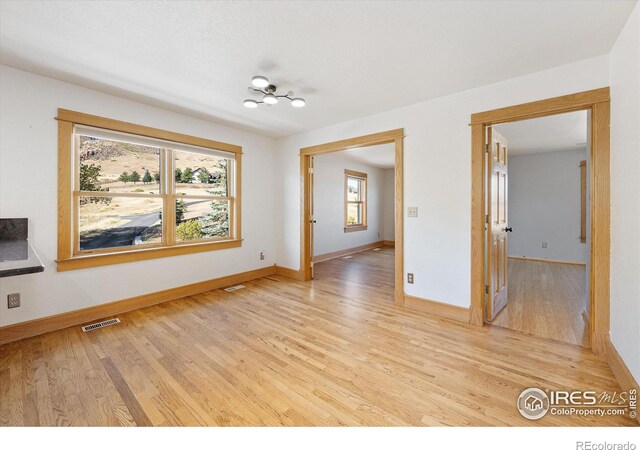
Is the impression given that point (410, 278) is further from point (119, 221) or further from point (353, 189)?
point (353, 189)

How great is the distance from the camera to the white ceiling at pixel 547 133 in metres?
3.87

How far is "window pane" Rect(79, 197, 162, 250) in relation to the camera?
3030 millimetres

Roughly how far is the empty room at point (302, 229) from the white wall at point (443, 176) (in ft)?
0.07

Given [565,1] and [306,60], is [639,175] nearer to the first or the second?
[565,1]

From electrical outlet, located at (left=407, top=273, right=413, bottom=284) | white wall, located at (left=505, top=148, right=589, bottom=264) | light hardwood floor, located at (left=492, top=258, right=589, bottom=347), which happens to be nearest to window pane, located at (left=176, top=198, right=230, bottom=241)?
electrical outlet, located at (left=407, top=273, right=413, bottom=284)

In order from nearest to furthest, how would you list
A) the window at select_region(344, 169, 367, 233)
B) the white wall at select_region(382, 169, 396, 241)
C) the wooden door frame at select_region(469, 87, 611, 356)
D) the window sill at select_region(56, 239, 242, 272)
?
the wooden door frame at select_region(469, 87, 611, 356)
the window sill at select_region(56, 239, 242, 272)
the window at select_region(344, 169, 367, 233)
the white wall at select_region(382, 169, 396, 241)

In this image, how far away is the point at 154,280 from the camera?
11.4 ft

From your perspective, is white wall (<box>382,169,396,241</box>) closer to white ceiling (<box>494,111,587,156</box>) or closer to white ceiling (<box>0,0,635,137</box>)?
white ceiling (<box>494,111,587,156</box>)

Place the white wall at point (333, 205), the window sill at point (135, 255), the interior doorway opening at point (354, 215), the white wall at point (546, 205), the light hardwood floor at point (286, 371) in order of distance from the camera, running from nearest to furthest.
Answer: the light hardwood floor at point (286, 371) < the window sill at point (135, 255) < the interior doorway opening at point (354, 215) < the white wall at point (546, 205) < the white wall at point (333, 205)

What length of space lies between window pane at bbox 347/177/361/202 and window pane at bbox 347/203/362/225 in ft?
0.58

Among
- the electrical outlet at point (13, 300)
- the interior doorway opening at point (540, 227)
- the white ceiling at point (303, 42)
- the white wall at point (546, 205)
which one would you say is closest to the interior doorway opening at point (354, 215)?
the interior doorway opening at point (540, 227)

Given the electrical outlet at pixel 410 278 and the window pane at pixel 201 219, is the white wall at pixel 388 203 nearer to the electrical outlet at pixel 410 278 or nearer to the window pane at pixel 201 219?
the electrical outlet at pixel 410 278

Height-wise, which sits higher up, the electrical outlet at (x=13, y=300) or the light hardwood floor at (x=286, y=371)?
the electrical outlet at (x=13, y=300)

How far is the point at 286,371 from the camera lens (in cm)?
203
